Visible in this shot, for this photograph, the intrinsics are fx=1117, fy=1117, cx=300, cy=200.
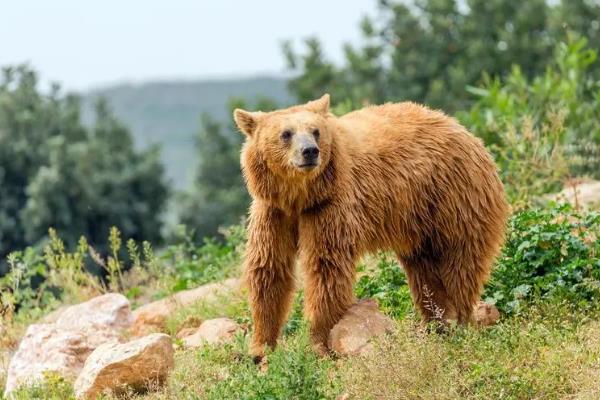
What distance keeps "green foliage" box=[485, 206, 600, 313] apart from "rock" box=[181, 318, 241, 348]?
199 cm

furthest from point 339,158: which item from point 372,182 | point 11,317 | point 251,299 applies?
point 11,317

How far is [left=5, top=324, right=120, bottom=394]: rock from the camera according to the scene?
8328mm

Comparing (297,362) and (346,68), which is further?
(346,68)

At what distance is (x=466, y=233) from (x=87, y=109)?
22.8 m

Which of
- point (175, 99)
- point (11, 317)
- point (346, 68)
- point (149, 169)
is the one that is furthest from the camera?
point (175, 99)

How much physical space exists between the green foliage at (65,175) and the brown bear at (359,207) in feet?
50.1

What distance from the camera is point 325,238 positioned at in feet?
24.3

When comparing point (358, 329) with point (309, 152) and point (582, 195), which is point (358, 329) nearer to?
point (309, 152)

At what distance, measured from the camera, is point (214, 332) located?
338 inches

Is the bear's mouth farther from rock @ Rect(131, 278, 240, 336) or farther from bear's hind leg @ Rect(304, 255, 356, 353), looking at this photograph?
rock @ Rect(131, 278, 240, 336)

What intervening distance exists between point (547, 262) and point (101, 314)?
3.66 meters

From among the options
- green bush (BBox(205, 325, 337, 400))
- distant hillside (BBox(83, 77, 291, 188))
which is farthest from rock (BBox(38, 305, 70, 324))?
distant hillside (BBox(83, 77, 291, 188))

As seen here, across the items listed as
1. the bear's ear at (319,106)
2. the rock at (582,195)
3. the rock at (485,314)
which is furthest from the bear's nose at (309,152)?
the rock at (582,195)

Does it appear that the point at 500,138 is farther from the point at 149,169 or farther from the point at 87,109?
the point at 87,109
